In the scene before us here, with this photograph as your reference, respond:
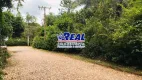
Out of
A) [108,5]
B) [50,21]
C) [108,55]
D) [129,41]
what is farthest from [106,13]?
[50,21]

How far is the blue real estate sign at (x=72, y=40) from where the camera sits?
61.6 feet

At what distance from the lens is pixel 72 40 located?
19.6 meters

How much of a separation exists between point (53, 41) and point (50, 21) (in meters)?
24.9

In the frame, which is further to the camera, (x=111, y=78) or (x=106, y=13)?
(x=106, y=13)

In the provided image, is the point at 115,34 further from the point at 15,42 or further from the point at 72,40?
the point at 15,42

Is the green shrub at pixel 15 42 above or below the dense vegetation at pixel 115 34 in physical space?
below

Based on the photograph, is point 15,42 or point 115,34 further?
point 15,42

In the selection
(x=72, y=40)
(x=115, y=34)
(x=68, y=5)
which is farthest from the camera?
(x=68, y=5)

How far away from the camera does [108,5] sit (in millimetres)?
19047

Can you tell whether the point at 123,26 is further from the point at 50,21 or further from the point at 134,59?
the point at 50,21

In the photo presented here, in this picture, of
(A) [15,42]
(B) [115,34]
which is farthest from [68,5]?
(B) [115,34]

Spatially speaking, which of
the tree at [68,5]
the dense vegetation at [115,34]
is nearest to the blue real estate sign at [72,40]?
the dense vegetation at [115,34]

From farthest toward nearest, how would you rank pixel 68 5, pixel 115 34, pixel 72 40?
pixel 68 5 → pixel 72 40 → pixel 115 34

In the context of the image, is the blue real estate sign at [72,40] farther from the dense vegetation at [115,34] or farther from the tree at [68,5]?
the tree at [68,5]
